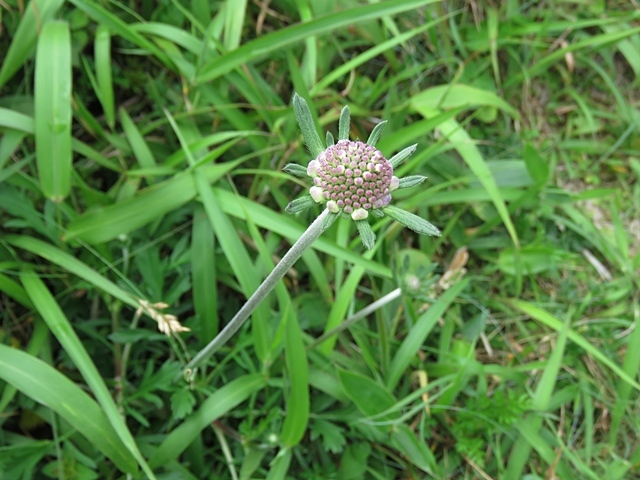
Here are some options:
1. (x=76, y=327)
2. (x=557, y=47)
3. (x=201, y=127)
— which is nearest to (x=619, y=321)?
(x=557, y=47)

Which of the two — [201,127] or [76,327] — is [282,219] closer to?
[201,127]

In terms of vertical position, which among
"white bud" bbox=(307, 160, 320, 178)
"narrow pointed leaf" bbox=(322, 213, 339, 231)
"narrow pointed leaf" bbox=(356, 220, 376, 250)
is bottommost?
"narrow pointed leaf" bbox=(356, 220, 376, 250)

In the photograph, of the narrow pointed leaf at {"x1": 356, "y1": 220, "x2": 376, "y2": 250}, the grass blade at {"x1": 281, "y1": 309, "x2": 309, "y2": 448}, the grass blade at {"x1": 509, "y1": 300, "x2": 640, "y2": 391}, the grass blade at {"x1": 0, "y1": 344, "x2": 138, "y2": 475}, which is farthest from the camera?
the grass blade at {"x1": 509, "y1": 300, "x2": 640, "y2": 391}

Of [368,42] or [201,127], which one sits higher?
[368,42]

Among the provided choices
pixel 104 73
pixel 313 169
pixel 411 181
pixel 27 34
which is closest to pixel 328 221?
pixel 313 169

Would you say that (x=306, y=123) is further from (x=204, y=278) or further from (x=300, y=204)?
(x=204, y=278)

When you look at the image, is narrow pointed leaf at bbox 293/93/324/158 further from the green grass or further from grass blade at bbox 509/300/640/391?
grass blade at bbox 509/300/640/391

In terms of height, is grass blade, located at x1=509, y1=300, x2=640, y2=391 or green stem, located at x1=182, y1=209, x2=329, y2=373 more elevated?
green stem, located at x1=182, y1=209, x2=329, y2=373

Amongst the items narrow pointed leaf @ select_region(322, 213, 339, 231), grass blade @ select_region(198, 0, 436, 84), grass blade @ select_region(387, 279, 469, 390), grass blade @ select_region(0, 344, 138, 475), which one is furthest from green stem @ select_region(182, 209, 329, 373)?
grass blade @ select_region(198, 0, 436, 84)
